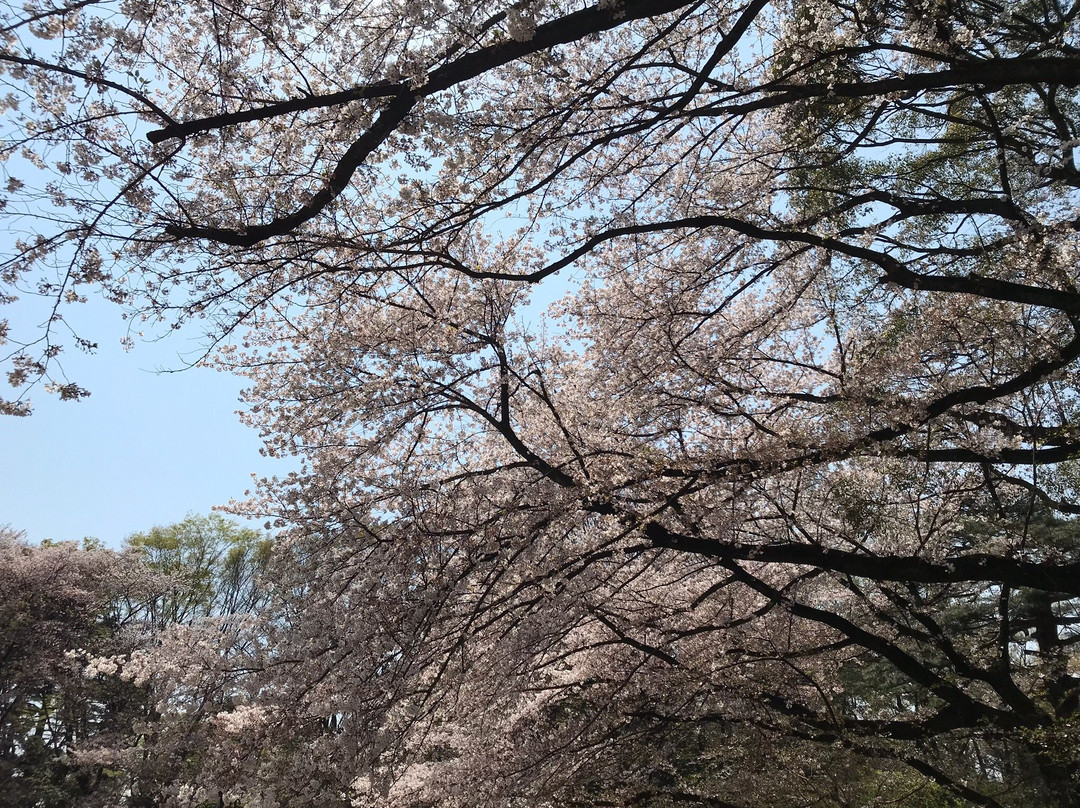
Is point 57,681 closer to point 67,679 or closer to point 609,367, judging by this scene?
point 67,679

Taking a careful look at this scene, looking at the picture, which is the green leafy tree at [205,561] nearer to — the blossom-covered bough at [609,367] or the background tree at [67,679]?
the background tree at [67,679]

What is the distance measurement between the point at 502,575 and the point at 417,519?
2.63ft

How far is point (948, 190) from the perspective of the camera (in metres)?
5.57

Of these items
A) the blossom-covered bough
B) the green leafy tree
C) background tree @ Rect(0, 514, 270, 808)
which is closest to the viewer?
the blossom-covered bough

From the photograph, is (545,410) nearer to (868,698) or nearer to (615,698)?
(615,698)

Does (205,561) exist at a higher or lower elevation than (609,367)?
higher

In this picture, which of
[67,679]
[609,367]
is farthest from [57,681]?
[609,367]

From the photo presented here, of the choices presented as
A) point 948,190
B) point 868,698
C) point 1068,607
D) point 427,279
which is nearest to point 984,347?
point 948,190

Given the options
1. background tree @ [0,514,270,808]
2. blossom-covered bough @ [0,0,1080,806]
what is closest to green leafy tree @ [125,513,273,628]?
background tree @ [0,514,270,808]

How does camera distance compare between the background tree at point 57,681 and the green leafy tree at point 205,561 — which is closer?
the background tree at point 57,681

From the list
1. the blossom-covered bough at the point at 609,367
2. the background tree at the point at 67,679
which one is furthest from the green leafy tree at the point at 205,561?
the blossom-covered bough at the point at 609,367

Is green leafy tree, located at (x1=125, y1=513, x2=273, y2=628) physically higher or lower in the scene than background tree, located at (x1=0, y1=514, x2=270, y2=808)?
higher

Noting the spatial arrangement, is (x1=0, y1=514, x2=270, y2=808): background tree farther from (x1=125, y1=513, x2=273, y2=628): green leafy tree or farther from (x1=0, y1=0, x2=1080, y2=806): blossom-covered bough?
(x1=0, y1=0, x2=1080, y2=806): blossom-covered bough

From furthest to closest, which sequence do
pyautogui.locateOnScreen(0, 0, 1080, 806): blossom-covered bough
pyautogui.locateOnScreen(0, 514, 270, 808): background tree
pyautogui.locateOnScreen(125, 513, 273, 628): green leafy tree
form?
1. pyautogui.locateOnScreen(125, 513, 273, 628): green leafy tree
2. pyautogui.locateOnScreen(0, 514, 270, 808): background tree
3. pyautogui.locateOnScreen(0, 0, 1080, 806): blossom-covered bough
